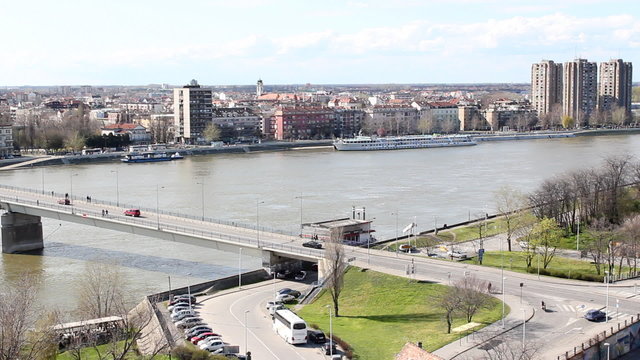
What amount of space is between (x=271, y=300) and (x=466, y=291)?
4.83 metres

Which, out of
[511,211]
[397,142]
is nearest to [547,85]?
[397,142]

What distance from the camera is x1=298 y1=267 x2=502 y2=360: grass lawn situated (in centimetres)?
1400

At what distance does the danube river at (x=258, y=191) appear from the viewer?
23531 millimetres

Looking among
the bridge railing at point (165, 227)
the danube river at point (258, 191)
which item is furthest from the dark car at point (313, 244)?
the danube river at point (258, 191)

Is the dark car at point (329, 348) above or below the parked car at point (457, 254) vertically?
below

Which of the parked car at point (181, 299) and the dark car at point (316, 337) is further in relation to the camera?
the parked car at point (181, 299)

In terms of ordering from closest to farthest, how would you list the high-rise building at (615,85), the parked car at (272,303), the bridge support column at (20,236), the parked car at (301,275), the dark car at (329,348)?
the dark car at (329,348) < the parked car at (272,303) < the parked car at (301,275) < the bridge support column at (20,236) < the high-rise building at (615,85)

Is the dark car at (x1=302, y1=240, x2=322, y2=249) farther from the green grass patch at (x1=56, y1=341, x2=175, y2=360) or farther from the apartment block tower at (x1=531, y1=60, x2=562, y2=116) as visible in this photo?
the apartment block tower at (x1=531, y1=60, x2=562, y2=116)

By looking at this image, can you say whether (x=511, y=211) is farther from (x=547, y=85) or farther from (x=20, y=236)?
(x=547, y=85)

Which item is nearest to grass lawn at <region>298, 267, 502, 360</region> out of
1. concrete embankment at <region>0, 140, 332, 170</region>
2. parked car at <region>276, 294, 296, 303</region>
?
parked car at <region>276, 294, 296, 303</region>

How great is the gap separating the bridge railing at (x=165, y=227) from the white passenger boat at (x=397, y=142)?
40.4 m

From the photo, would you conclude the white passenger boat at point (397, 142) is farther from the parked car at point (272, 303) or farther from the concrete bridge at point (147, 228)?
the parked car at point (272, 303)

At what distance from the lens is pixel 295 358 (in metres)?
13.5

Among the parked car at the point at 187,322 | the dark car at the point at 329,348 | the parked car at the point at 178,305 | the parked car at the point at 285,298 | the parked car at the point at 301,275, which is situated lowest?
the parked car at the point at 301,275
